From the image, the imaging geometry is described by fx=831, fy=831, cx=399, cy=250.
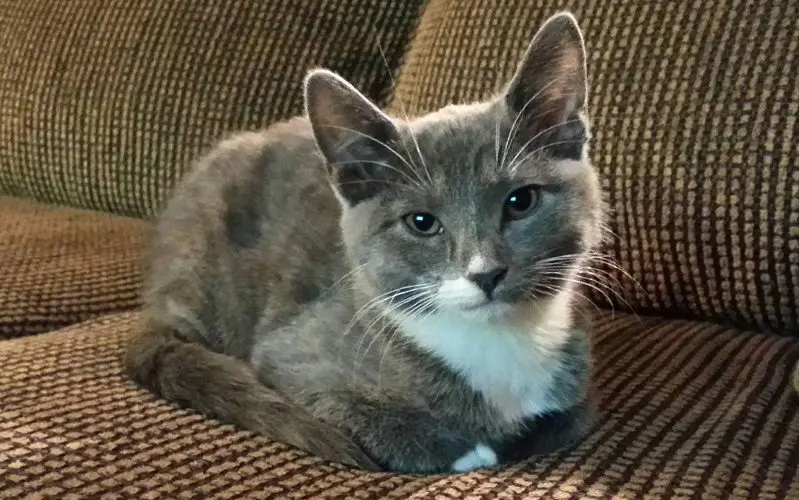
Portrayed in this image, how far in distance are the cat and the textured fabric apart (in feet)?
2.32

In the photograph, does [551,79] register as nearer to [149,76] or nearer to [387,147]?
[387,147]

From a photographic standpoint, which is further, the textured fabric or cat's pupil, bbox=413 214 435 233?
the textured fabric

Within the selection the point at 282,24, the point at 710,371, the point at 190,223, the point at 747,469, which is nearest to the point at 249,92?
the point at 282,24

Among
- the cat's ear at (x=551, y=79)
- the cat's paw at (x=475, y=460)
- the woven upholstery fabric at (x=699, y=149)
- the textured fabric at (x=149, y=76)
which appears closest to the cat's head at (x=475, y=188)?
the cat's ear at (x=551, y=79)

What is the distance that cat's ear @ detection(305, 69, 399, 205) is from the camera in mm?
953

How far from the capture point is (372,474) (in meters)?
0.90

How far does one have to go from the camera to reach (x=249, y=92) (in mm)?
1741

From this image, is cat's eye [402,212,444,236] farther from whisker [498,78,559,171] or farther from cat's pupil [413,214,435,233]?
whisker [498,78,559,171]

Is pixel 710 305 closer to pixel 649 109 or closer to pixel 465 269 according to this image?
pixel 649 109

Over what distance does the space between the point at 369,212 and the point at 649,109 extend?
0.53 metres

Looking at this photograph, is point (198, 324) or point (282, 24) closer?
point (198, 324)

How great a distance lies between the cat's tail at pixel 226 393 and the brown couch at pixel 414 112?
0.8 inches

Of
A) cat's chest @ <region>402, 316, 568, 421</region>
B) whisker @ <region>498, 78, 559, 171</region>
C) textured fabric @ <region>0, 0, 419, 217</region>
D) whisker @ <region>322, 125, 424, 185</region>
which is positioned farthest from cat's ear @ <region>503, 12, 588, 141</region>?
textured fabric @ <region>0, 0, 419, 217</region>

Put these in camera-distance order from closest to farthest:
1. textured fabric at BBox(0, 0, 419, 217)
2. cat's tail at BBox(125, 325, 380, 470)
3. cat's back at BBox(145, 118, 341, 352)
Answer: cat's tail at BBox(125, 325, 380, 470) < cat's back at BBox(145, 118, 341, 352) < textured fabric at BBox(0, 0, 419, 217)
